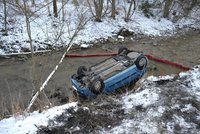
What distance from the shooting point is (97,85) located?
9391mm

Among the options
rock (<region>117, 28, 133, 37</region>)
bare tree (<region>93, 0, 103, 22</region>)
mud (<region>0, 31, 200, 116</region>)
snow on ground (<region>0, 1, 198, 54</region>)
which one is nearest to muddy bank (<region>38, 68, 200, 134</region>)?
mud (<region>0, 31, 200, 116</region>)

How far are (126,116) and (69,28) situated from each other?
31.9 ft

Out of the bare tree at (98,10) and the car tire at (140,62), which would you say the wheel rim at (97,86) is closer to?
the car tire at (140,62)

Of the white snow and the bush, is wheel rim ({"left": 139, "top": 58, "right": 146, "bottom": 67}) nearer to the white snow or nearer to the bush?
the white snow

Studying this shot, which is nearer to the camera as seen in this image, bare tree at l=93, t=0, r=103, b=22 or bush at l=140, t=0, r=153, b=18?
bare tree at l=93, t=0, r=103, b=22

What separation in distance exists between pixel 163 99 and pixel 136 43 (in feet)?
29.4

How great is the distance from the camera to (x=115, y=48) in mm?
15562

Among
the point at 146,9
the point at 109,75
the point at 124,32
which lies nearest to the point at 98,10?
the point at 124,32

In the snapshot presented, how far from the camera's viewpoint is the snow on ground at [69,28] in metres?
14.8

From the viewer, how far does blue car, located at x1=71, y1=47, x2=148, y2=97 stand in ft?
31.2

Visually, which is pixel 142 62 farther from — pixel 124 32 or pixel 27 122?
pixel 124 32

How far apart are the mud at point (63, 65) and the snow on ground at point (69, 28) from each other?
654 mm

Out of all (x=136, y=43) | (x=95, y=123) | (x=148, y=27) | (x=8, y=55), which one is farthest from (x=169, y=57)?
(x=95, y=123)

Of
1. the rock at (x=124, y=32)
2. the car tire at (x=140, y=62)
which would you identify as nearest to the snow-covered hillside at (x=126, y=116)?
the car tire at (x=140, y=62)
